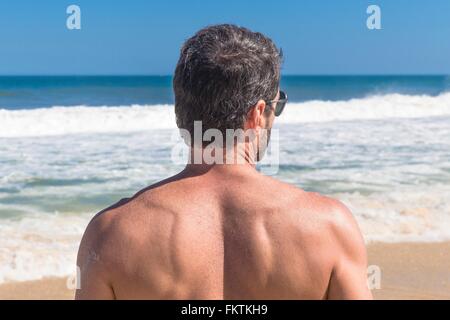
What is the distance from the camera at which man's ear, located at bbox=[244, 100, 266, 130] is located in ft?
5.24

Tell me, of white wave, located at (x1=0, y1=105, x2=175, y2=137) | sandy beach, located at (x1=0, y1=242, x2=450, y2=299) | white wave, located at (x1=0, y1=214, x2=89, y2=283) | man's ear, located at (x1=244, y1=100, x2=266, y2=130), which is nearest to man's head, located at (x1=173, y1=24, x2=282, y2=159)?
man's ear, located at (x1=244, y1=100, x2=266, y2=130)

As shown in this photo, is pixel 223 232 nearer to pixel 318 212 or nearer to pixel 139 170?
pixel 318 212

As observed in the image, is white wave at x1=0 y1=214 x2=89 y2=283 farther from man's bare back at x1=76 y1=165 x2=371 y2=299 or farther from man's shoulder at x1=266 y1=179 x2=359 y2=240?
man's shoulder at x1=266 y1=179 x2=359 y2=240

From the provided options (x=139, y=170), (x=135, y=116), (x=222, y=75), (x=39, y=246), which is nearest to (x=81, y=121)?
(x=135, y=116)

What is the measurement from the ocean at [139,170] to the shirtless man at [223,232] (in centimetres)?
358

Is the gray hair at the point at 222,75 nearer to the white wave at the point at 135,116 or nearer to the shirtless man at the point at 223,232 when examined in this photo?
the shirtless man at the point at 223,232

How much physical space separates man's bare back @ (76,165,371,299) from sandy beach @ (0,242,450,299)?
310 cm

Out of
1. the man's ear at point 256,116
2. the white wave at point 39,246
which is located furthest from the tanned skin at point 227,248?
the white wave at point 39,246

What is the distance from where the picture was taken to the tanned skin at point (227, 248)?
59.5 inches

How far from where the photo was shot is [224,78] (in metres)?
1.54

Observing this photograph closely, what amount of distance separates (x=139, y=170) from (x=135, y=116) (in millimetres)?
9979

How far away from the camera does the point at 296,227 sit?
1509 millimetres
